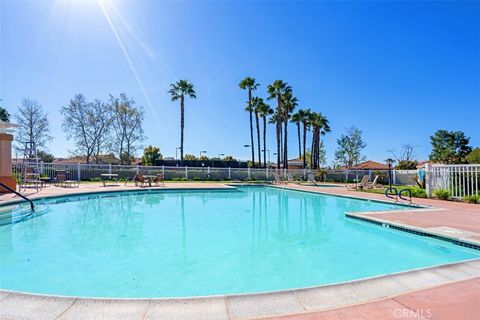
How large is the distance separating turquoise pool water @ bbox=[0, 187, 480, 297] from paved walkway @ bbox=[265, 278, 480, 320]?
1453 millimetres

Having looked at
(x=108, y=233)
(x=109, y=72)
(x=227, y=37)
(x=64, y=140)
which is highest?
(x=227, y=37)

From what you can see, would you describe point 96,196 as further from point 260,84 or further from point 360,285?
point 260,84

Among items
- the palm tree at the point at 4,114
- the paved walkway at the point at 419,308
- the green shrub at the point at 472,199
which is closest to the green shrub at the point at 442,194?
the green shrub at the point at 472,199

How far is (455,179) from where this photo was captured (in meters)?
10.8

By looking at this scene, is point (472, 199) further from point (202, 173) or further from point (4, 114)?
point (4, 114)

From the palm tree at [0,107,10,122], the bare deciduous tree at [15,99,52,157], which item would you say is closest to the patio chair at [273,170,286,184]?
the bare deciduous tree at [15,99,52,157]

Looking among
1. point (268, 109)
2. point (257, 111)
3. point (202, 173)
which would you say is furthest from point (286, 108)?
point (202, 173)

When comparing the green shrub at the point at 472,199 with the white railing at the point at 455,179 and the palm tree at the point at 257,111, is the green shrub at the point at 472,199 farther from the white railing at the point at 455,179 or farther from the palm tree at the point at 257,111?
the palm tree at the point at 257,111

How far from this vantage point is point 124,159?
29422 millimetres

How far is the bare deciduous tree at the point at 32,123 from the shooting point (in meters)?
26.6

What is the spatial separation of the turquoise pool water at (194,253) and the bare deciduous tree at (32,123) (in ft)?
79.5

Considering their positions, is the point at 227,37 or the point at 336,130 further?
the point at 336,130

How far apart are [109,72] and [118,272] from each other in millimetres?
15611

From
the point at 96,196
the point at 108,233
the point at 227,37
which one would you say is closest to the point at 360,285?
the point at 108,233
